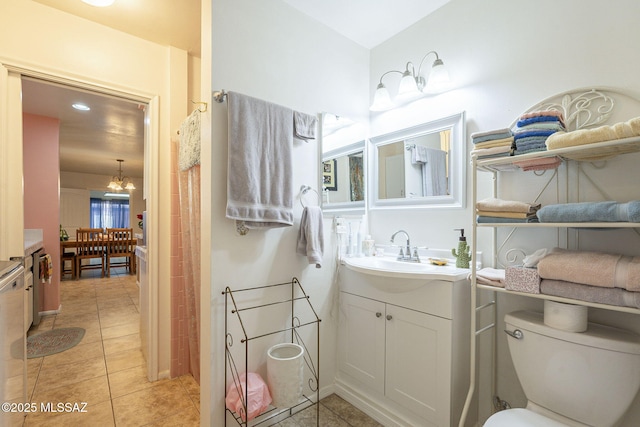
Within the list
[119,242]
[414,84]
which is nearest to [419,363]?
[414,84]

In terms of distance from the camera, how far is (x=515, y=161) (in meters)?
1.27

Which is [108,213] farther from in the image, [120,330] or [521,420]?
[521,420]

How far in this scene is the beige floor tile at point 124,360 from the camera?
2330 mm

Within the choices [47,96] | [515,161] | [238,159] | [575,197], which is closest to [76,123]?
[47,96]

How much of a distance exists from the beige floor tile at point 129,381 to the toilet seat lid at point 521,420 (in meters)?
2.18

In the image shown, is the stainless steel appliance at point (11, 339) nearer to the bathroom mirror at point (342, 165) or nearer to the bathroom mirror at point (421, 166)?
the bathroom mirror at point (342, 165)

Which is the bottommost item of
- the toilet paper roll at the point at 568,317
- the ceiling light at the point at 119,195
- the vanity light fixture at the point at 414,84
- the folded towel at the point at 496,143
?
the toilet paper roll at the point at 568,317

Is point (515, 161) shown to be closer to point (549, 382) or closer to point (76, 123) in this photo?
point (549, 382)

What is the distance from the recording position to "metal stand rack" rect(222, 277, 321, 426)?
154 centimetres

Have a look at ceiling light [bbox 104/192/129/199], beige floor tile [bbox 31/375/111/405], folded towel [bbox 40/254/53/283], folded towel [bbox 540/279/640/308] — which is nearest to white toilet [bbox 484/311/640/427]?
folded towel [bbox 540/279/640/308]

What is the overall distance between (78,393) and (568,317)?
2.89 meters

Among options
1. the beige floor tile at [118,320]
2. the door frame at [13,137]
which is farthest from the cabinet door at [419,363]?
the beige floor tile at [118,320]

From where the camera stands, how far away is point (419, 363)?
5.05 ft

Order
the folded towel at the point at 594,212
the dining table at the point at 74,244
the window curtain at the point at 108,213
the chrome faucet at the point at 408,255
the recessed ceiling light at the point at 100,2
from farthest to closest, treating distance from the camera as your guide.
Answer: the window curtain at the point at 108,213
the dining table at the point at 74,244
the chrome faucet at the point at 408,255
the recessed ceiling light at the point at 100,2
the folded towel at the point at 594,212
